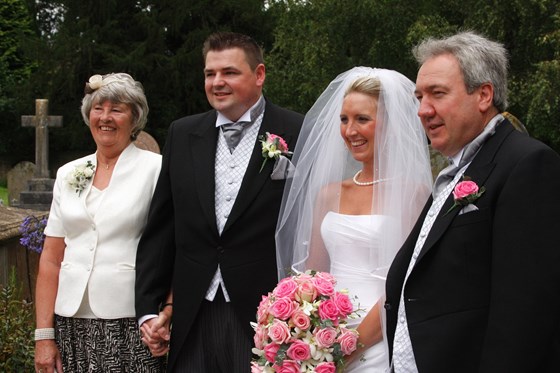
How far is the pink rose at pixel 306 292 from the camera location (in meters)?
3.42

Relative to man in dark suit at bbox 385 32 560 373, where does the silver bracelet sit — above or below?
below

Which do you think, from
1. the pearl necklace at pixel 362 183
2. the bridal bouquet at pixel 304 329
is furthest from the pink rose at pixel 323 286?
the pearl necklace at pixel 362 183

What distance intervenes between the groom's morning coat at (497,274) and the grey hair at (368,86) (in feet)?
3.36

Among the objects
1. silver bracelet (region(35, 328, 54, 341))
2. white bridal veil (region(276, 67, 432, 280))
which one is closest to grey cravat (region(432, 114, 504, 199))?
white bridal veil (region(276, 67, 432, 280))

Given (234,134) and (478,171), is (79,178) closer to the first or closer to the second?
(234,134)

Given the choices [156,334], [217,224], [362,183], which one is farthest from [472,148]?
[156,334]

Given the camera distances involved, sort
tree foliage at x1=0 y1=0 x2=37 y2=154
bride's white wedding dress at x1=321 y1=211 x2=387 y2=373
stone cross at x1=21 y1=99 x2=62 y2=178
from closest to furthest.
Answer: bride's white wedding dress at x1=321 y1=211 x2=387 y2=373, stone cross at x1=21 y1=99 x2=62 y2=178, tree foliage at x1=0 y1=0 x2=37 y2=154

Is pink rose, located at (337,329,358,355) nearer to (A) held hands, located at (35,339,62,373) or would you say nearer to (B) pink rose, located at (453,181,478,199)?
(B) pink rose, located at (453,181,478,199)

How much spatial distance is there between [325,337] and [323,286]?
0.24m

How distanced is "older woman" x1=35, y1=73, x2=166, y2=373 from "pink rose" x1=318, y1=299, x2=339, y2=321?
4.55 feet

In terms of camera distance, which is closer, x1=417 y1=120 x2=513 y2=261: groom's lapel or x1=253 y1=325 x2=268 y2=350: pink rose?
x1=417 y1=120 x2=513 y2=261: groom's lapel

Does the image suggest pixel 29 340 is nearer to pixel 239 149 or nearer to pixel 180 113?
pixel 239 149

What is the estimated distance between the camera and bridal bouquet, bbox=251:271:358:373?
333cm

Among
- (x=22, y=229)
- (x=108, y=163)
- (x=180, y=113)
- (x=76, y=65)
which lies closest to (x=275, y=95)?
(x=180, y=113)
